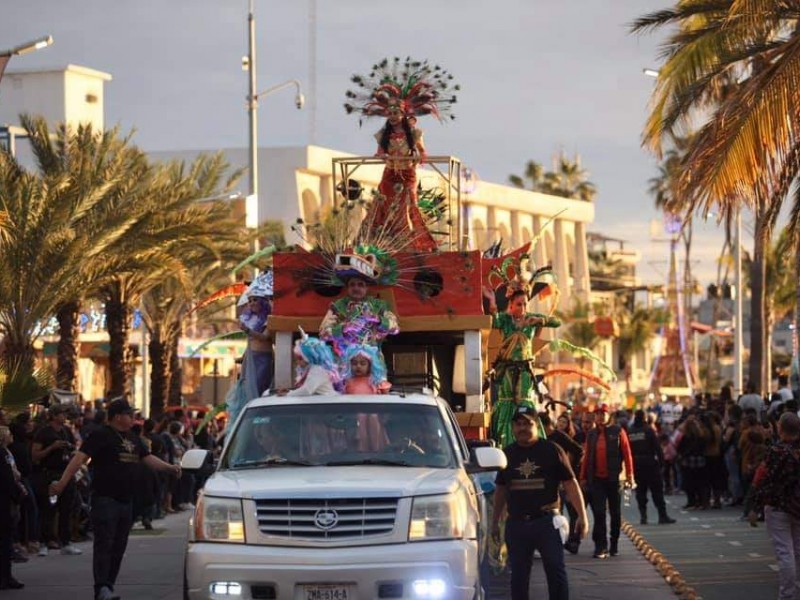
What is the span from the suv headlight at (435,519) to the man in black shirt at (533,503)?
166cm

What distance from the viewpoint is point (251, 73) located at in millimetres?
45344

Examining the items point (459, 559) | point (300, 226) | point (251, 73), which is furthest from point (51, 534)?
point (251, 73)

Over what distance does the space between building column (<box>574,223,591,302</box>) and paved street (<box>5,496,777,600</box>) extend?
66816 mm

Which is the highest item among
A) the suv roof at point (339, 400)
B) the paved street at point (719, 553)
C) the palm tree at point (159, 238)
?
the palm tree at point (159, 238)

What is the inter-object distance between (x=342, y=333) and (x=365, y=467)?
3.86 meters

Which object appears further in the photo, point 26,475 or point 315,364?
point 26,475

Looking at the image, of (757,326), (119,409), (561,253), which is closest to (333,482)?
(119,409)

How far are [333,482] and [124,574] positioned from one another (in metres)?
8.06

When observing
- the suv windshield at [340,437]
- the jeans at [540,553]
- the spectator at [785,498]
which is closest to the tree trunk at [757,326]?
the spectator at [785,498]

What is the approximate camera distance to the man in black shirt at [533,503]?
40.4 ft

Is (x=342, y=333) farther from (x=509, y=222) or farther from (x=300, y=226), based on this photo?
(x=509, y=222)

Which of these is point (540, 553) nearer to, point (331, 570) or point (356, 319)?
point (331, 570)

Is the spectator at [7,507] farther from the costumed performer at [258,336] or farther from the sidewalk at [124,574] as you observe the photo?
the costumed performer at [258,336]

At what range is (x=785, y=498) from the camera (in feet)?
43.8
